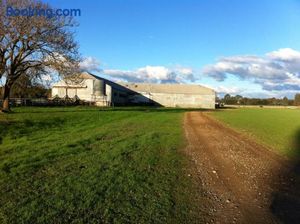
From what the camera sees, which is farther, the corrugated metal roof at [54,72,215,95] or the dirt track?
the corrugated metal roof at [54,72,215,95]

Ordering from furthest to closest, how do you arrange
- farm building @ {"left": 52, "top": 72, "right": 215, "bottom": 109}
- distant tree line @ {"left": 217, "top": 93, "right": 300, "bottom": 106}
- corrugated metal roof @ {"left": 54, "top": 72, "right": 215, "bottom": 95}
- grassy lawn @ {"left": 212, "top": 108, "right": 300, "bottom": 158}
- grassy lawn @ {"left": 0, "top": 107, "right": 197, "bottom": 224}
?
distant tree line @ {"left": 217, "top": 93, "right": 300, "bottom": 106} → corrugated metal roof @ {"left": 54, "top": 72, "right": 215, "bottom": 95} → farm building @ {"left": 52, "top": 72, "right": 215, "bottom": 109} → grassy lawn @ {"left": 212, "top": 108, "right": 300, "bottom": 158} → grassy lawn @ {"left": 0, "top": 107, "right": 197, "bottom": 224}

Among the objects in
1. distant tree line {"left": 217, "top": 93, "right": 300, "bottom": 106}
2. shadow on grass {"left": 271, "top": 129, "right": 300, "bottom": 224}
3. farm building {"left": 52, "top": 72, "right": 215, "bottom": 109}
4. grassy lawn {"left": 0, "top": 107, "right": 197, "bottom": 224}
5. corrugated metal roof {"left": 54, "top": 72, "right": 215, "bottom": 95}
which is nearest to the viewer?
grassy lawn {"left": 0, "top": 107, "right": 197, "bottom": 224}

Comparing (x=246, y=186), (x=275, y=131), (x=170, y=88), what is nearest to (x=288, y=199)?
(x=246, y=186)

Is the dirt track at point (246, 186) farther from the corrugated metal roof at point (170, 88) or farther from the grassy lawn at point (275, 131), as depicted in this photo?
the corrugated metal roof at point (170, 88)

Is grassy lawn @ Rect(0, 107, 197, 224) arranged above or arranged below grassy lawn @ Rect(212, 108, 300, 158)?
above

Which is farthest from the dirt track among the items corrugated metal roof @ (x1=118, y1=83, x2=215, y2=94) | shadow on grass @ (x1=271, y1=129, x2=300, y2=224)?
corrugated metal roof @ (x1=118, y1=83, x2=215, y2=94)

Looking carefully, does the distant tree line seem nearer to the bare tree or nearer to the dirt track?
the bare tree

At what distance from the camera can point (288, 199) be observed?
255 inches

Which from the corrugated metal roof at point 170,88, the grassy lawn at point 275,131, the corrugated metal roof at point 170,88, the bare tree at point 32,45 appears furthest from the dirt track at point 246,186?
the corrugated metal roof at point 170,88

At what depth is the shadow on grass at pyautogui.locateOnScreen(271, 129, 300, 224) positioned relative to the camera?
549cm

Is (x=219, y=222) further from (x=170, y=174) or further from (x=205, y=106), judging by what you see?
(x=205, y=106)

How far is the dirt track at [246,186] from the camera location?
18.2 feet

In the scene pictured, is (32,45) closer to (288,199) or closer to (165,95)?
(288,199)

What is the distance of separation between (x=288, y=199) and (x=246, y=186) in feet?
3.52
